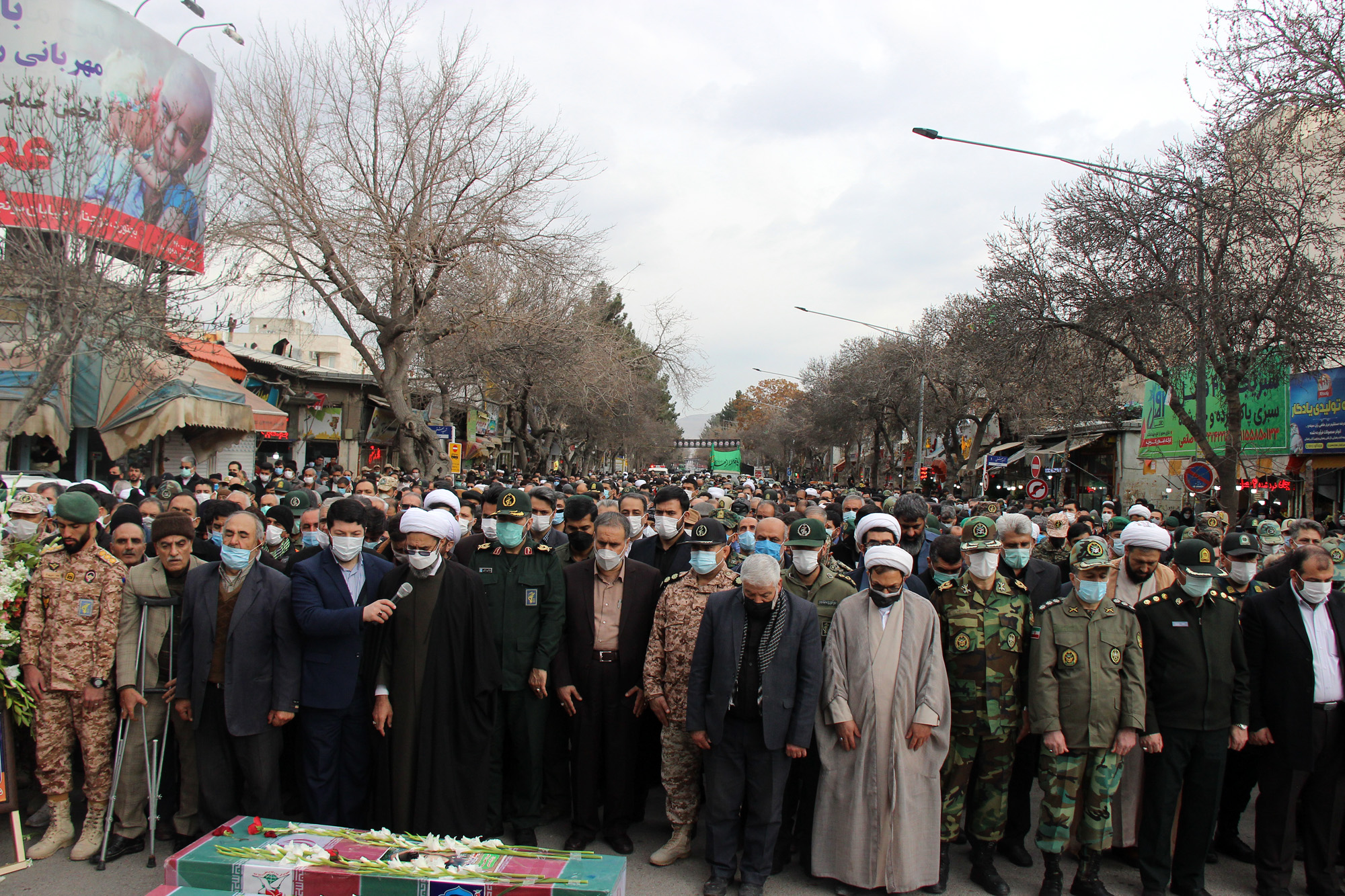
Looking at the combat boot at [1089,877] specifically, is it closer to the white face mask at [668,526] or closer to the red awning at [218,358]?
the white face mask at [668,526]

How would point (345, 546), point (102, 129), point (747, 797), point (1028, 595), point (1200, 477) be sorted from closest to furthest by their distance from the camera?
point (747, 797) → point (345, 546) → point (1028, 595) → point (1200, 477) → point (102, 129)

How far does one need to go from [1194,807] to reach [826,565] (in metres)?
2.33

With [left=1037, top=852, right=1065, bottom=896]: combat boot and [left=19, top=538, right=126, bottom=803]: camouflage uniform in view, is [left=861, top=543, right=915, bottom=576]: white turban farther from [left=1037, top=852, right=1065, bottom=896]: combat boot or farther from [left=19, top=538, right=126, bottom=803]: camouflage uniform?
[left=19, top=538, right=126, bottom=803]: camouflage uniform

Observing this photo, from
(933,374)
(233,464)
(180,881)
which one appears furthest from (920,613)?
(933,374)

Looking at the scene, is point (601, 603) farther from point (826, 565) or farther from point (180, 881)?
point (180, 881)

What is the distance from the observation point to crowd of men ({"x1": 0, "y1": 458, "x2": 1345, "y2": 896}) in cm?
470

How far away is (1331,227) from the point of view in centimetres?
1580

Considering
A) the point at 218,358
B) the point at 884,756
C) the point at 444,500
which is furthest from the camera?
the point at 218,358

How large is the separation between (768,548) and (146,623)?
361 cm

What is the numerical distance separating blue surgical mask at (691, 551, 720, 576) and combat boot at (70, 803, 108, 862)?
3.55 metres

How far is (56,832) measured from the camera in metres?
5.00

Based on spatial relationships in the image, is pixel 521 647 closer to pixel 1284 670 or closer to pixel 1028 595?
pixel 1028 595

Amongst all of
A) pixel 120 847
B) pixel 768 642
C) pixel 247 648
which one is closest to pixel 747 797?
pixel 768 642

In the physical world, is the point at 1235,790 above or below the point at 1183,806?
below
